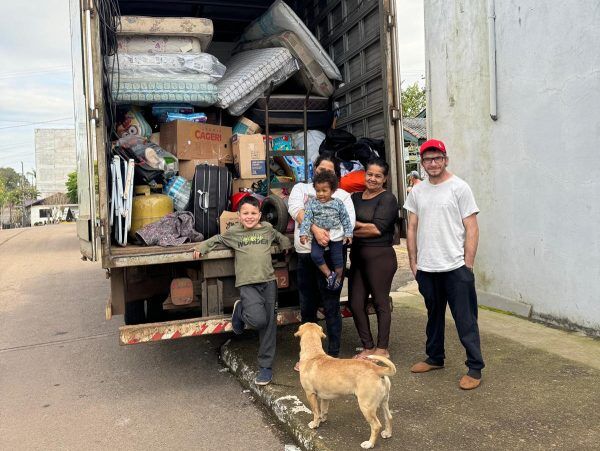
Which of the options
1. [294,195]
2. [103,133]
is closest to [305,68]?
[294,195]

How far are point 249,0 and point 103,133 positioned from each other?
10.6 feet

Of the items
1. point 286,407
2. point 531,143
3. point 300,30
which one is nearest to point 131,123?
point 300,30

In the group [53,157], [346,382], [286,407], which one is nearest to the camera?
[346,382]

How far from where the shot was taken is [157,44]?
5.49 metres

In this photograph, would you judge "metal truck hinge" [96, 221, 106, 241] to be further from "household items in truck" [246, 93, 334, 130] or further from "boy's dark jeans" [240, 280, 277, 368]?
"household items in truck" [246, 93, 334, 130]

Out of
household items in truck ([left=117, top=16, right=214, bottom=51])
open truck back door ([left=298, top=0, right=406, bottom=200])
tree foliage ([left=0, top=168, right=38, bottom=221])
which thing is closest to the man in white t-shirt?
open truck back door ([left=298, top=0, right=406, bottom=200])

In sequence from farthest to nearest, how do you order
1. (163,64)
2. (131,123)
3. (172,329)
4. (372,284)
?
(131,123), (163,64), (372,284), (172,329)

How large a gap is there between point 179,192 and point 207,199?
437mm

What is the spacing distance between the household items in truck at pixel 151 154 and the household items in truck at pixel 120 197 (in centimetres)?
50

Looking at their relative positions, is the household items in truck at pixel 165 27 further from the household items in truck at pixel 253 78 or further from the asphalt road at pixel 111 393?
the asphalt road at pixel 111 393

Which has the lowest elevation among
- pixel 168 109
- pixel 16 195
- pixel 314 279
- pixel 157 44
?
pixel 314 279

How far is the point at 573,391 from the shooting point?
3.72m

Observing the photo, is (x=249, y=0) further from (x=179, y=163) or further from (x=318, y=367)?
(x=318, y=367)

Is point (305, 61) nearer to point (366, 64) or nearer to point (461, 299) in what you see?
point (366, 64)
